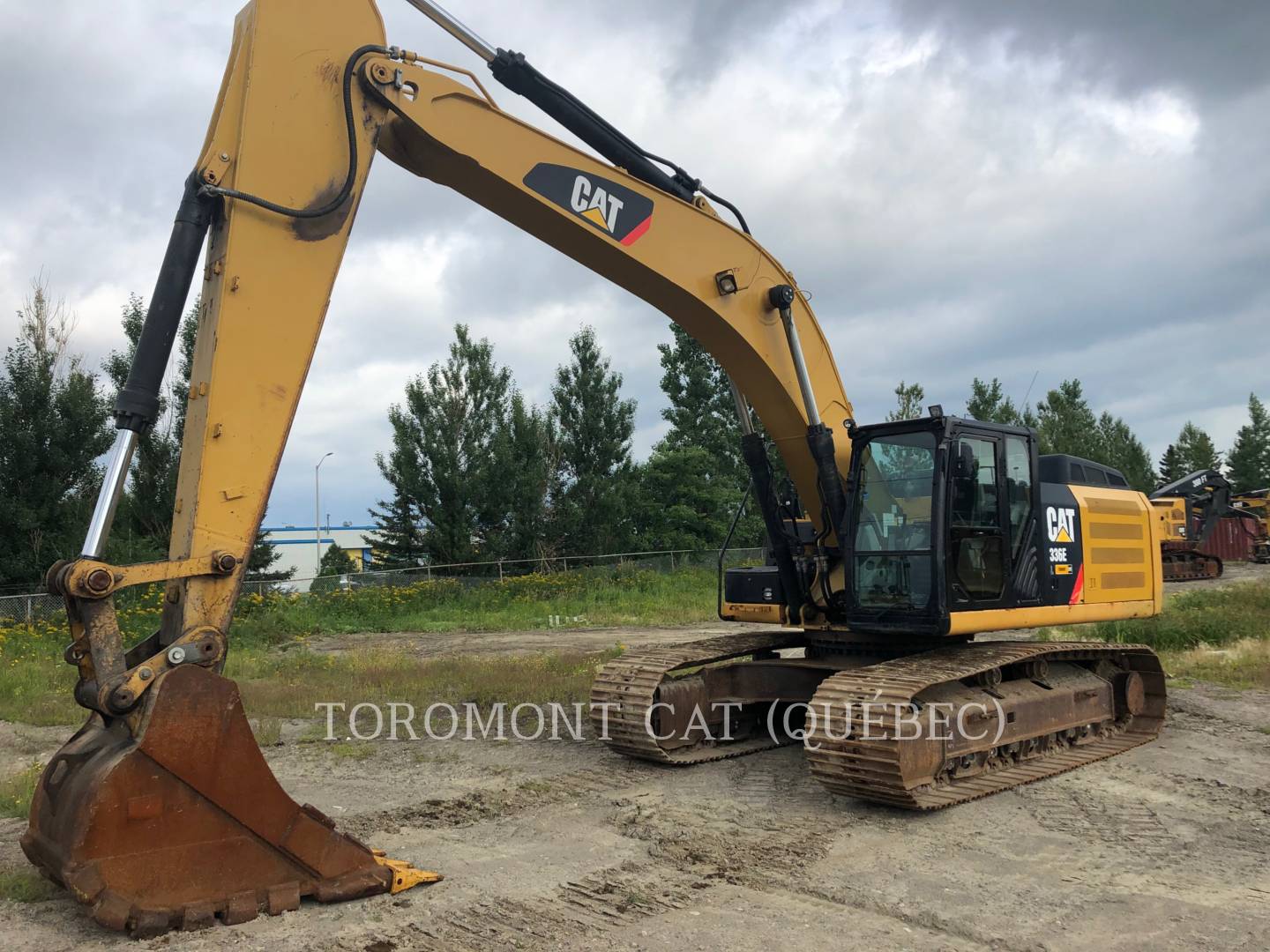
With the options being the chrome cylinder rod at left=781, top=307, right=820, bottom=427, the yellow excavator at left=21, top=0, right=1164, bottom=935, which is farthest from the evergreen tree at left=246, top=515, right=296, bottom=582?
the chrome cylinder rod at left=781, top=307, right=820, bottom=427

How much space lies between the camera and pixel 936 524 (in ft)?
22.6

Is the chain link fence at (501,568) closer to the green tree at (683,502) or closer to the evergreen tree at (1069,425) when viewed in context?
the green tree at (683,502)

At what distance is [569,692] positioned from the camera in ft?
34.9

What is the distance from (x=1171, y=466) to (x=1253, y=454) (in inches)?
260

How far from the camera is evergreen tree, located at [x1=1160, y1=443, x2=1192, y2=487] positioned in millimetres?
71188

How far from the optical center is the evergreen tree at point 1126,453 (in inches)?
1991

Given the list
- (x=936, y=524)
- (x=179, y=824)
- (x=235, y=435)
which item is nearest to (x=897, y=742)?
(x=936, y=524)

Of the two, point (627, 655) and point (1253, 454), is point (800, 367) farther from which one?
point (1253, 454)

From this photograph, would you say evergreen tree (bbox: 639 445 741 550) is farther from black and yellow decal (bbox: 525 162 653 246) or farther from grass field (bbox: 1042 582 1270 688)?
black and yellow decal (bbox: 525 162 653 246)

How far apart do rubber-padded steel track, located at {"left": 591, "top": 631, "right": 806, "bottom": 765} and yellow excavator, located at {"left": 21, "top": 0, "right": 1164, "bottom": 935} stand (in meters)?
0.03

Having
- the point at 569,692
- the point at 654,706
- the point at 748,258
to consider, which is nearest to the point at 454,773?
the point at 654,706

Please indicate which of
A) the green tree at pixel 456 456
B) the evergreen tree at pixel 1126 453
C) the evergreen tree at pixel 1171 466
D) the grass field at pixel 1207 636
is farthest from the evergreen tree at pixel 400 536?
the evergreen tree at pixel 1171 466

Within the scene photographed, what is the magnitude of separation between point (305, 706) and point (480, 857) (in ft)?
17.6

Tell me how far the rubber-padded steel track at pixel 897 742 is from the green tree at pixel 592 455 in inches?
968
